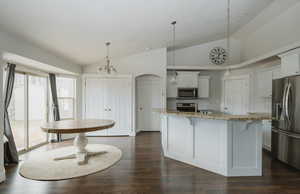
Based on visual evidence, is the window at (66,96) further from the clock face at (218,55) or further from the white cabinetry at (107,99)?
the clock face at (218,55)

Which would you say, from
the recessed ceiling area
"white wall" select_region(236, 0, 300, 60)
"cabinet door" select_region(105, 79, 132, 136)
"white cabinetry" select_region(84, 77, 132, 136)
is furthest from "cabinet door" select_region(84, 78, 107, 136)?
"white wall" select_region(236, 0, 300, 60)

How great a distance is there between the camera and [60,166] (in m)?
3.12

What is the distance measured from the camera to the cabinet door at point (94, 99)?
18.8 feet

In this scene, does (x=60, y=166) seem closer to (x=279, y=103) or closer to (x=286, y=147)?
(x=286, y=147)

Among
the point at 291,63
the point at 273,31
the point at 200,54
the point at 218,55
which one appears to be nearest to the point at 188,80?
the point at 200,54

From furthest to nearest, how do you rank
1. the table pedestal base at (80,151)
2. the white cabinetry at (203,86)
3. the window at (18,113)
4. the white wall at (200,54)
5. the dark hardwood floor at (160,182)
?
the white wall at (200,54) → the white cabinetry at (203,86) → the window at (18,113) → the table pedestal base at (80,151) → the dark hardwood floor at (160,182)

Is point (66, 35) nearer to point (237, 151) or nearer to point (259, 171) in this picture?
point (237, 151)

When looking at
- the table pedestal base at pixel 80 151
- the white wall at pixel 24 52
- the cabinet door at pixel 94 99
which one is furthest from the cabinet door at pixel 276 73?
the white wall at pixel 24 52

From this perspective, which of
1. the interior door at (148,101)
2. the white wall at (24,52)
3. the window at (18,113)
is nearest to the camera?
the white wall at (24,52)

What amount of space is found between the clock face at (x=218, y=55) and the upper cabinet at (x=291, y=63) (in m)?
2.81

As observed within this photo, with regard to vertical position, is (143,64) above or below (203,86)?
above

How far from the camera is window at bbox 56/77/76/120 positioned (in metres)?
5.32

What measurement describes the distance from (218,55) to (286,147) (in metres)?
3.87

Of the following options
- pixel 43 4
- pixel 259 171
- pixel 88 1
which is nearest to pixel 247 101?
pixel 259 171
